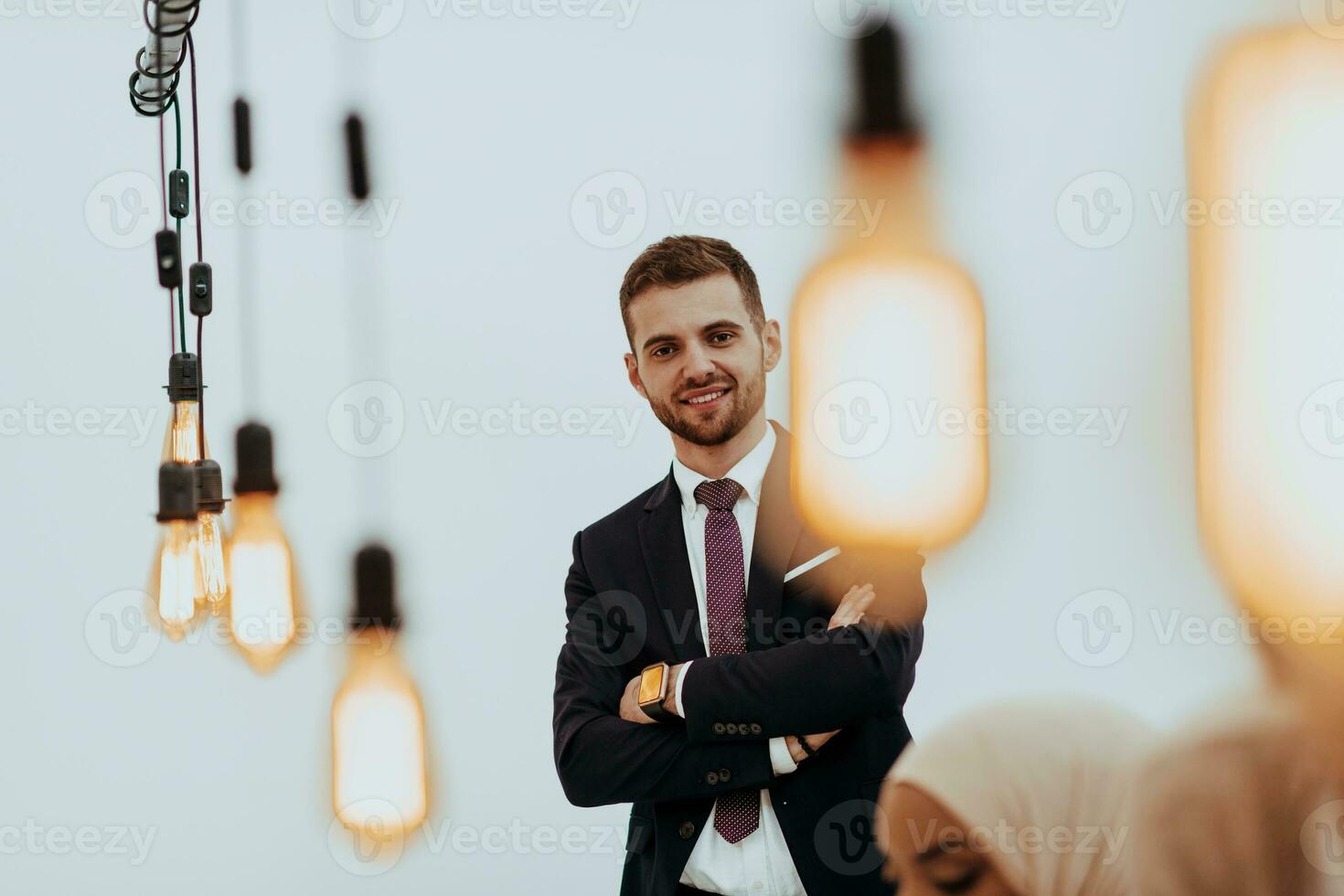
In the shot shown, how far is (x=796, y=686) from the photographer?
2307 millimetres

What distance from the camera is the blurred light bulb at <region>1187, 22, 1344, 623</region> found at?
123 inches

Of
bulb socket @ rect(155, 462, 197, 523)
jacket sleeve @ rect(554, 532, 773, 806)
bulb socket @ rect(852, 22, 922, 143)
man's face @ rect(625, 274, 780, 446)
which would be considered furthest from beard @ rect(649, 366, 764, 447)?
bulb socket @ rect(155, 462, 197, 523)

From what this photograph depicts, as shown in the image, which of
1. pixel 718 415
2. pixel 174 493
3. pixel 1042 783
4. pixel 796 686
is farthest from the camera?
pixel 1042 783

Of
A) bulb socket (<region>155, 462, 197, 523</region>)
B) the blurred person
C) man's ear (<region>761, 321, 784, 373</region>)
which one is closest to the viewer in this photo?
bulb socket (<region>155, 462, 197, 523</region>)

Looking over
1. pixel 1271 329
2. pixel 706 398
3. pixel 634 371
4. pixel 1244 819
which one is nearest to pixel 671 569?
pixel 706 398

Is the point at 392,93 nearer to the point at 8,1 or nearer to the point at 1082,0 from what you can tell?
the point at 8,1

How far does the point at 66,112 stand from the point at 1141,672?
2.97m

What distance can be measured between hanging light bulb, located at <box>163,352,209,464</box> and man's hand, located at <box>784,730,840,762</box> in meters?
1.14

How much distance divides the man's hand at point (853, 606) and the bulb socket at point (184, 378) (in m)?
1.19

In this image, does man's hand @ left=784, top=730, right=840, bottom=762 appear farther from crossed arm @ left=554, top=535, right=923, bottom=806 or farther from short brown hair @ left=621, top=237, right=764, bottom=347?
short brown hair @ left=621, top=237, right=764, bottom=347

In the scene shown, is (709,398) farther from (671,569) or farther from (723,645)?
(723,645)

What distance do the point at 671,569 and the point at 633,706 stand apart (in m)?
0.29

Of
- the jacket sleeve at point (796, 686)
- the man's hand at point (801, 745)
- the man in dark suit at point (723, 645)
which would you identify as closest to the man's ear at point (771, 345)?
the man in dark suit at point (723, 645)

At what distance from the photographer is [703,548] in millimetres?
2629
